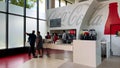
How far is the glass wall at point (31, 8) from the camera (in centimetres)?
895

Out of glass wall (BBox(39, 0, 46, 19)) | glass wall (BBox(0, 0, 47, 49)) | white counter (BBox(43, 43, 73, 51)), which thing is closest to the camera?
white counter (BBox(43, 43, 73, 51))

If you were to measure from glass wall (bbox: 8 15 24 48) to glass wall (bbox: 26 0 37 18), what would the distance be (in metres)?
0.87

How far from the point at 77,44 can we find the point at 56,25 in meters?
5.03

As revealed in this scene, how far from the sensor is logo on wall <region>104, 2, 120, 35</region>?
7849 mm

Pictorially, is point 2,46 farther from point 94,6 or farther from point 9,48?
point 94,6

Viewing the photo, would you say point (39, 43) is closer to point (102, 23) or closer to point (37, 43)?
point (37, 43)

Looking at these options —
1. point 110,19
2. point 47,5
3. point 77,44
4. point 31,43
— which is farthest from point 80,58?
point 47,5

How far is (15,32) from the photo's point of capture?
26.3ft

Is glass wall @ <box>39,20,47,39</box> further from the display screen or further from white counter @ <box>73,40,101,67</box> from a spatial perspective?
white counter @ <box>73,40,101,67</box>

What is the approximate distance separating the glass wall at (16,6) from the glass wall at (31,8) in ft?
1.68

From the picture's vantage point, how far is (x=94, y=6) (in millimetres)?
8547

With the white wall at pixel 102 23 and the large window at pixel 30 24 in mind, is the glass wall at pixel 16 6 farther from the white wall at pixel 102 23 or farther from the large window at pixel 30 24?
the white wall at pixel 102 23

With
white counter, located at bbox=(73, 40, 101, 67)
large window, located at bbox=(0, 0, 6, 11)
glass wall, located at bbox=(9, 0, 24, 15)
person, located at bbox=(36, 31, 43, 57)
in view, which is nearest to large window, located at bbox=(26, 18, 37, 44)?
glass wall, located at bbox=(9, 0, 24, 15)

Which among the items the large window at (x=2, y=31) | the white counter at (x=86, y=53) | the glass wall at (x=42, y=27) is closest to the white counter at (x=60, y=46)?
the white counter at (x=86, y=53)
